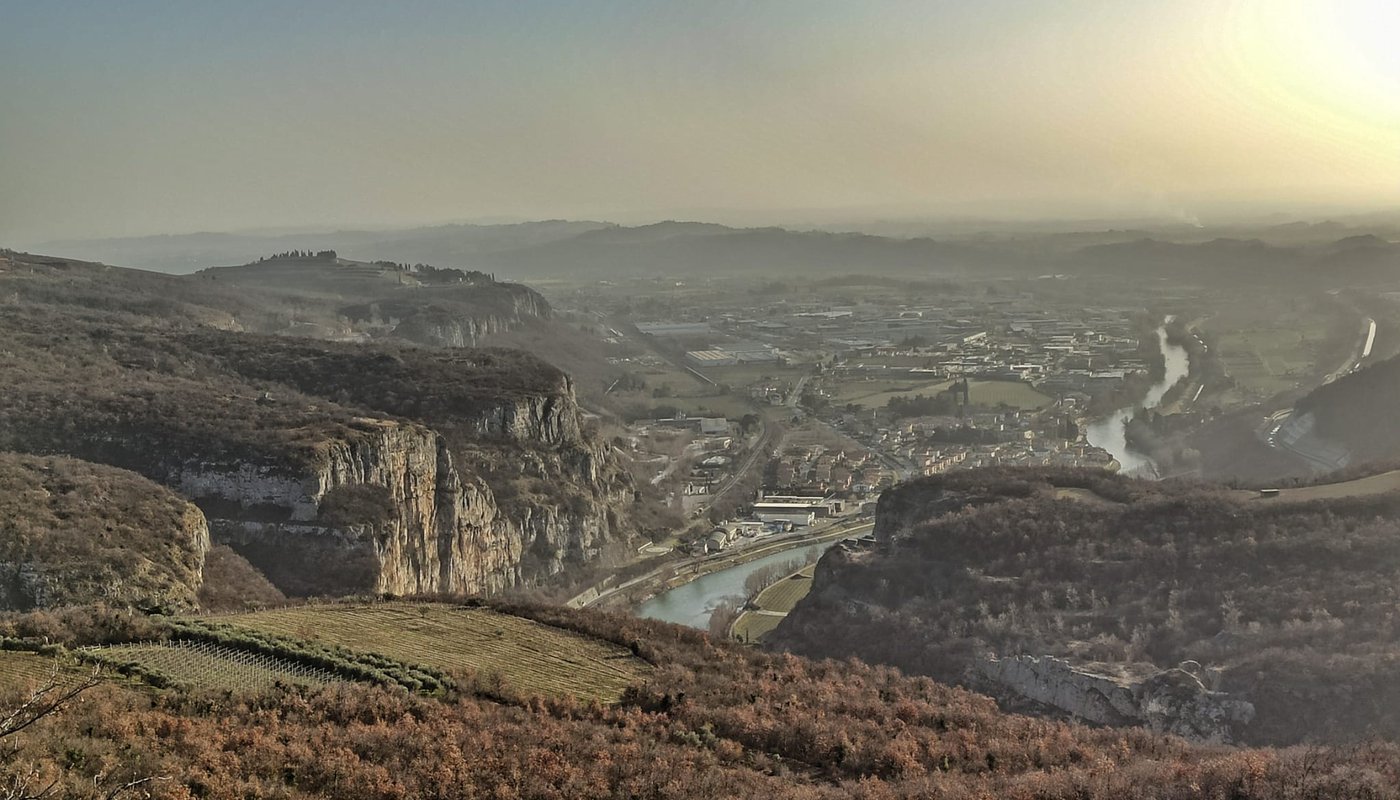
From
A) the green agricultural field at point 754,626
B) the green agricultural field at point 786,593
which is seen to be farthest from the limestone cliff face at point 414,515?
the green agricultural field at point 754,626

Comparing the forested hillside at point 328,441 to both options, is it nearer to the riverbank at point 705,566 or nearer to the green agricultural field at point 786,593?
the riverbank at point 705,566

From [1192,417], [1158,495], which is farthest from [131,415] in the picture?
[1192,417]

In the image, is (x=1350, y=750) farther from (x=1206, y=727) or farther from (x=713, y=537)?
(x=713, y=537)

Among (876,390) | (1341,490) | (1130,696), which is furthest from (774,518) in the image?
(876,390)

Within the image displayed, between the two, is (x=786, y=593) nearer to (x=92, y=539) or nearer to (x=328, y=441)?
(x=328, y=441)

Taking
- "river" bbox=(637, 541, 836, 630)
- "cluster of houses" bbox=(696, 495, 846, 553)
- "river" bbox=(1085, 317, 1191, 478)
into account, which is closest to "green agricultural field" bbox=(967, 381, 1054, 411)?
"river" bbox=(1085, 317, 1191, 478)

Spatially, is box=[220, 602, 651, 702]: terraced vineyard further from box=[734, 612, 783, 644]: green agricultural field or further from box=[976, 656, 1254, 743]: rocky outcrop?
box=[734, 612, 783, 644]: green agricultural field
